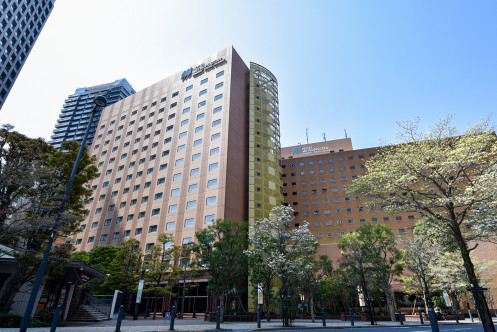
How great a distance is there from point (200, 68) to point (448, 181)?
53163 mm

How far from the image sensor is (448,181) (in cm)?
1741

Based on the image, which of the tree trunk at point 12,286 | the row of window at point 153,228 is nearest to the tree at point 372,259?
the row of window at point 153,228

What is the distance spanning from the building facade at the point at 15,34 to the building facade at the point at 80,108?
154 feet

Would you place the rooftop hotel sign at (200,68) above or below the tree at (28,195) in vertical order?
above

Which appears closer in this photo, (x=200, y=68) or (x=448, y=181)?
(x=448, y=181)

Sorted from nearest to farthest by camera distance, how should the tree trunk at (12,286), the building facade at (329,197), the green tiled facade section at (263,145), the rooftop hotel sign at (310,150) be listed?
the tree trunk at (12,286)
the green tiled facade section at (263,145)
the building facade at (329,197)
the rooftop hotel sign at (310,150)

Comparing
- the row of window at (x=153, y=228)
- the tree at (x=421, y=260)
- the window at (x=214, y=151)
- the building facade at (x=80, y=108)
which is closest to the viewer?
the tree at (x=421, y=260)

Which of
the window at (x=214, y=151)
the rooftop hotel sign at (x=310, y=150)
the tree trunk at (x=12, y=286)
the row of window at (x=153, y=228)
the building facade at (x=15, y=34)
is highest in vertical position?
the building facade at (x=15, y=34)

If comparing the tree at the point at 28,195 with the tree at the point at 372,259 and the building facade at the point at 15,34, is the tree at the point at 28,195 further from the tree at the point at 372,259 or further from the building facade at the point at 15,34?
the building facade at the point at 15,34

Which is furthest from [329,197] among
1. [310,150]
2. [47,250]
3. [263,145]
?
[47,250]

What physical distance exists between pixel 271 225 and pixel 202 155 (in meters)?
25.3

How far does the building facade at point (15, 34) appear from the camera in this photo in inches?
2285

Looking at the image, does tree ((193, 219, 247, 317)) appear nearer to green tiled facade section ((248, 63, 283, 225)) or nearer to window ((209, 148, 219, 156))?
green tiled facade section ((248, 63, 283, 225))

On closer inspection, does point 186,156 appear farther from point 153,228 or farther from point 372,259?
point 372,259
